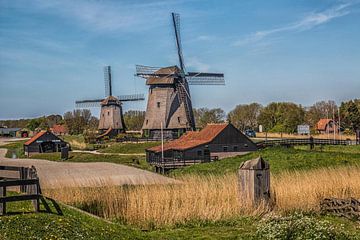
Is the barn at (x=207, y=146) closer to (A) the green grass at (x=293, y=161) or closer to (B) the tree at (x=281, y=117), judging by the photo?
(A) the green grass at (x=293, y=161)

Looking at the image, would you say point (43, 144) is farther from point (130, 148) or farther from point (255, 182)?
point (255, 182)

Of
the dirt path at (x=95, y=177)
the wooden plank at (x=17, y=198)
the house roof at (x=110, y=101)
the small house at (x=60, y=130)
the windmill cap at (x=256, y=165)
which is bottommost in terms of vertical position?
the dirt path at (x=95, y=177)

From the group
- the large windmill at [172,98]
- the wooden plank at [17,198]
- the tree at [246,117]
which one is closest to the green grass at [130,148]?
the large windmill at [172,98]

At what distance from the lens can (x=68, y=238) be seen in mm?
8258

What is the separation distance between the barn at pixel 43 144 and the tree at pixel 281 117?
114ft

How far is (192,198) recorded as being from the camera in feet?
40.0

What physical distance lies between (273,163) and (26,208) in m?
15.7

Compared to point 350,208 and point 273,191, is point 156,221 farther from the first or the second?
point 350,208

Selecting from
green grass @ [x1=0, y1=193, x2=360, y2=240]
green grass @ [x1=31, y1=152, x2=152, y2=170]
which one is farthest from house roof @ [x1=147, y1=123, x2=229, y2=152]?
green grass @ [x1=0, y1=193, x2=360, y2=240]

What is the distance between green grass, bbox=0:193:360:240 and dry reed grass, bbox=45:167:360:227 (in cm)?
52

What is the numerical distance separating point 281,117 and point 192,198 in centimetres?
6979

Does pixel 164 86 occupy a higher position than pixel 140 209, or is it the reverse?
pixel 164 86

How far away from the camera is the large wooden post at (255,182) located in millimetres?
11534

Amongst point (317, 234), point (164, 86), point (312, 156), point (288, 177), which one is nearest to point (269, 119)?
point (164, 86)
